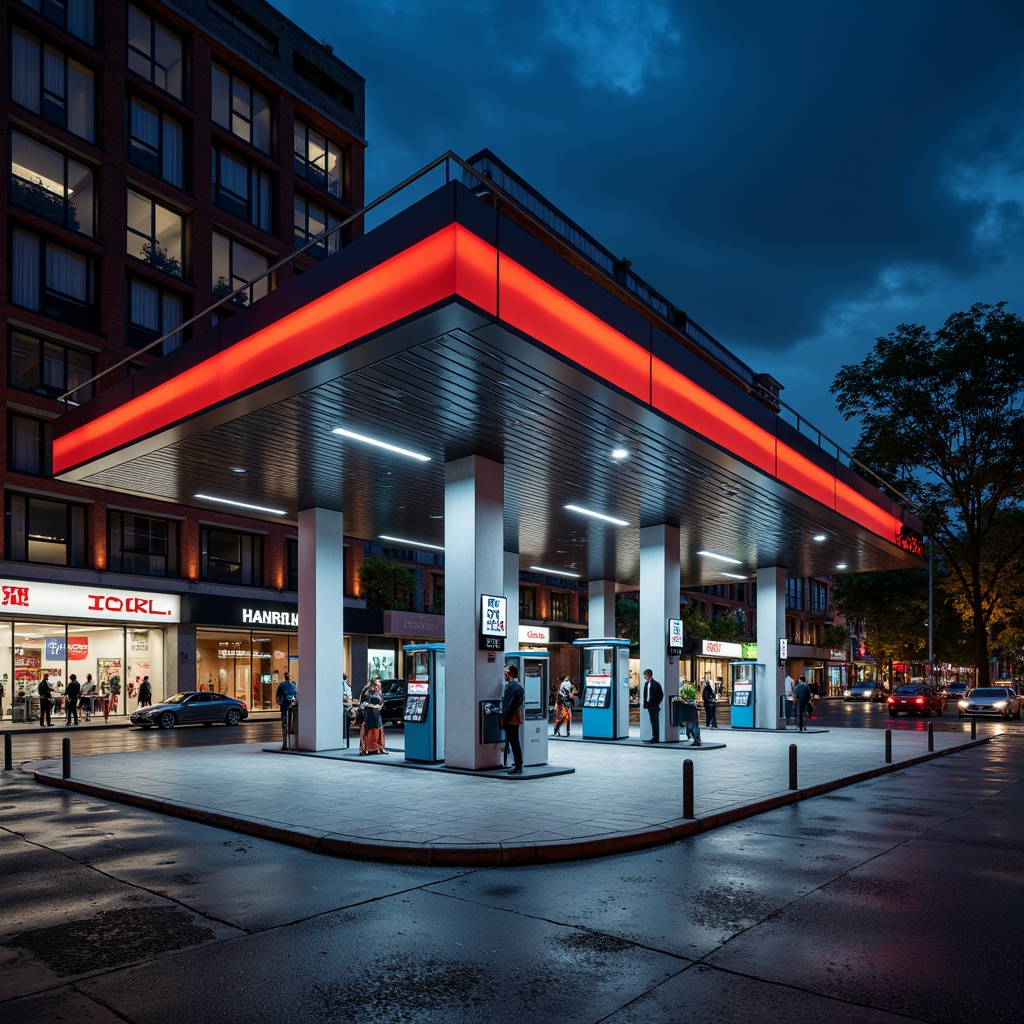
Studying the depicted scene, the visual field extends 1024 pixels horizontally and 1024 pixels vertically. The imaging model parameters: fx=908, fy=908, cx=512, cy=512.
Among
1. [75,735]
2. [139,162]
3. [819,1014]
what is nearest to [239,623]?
[75,735]

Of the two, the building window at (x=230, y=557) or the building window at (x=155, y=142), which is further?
the building window at (x=230, y=557)

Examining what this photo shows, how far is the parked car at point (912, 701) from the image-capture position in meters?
42.1

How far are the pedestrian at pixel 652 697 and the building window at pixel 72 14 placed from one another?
31531 millimetres

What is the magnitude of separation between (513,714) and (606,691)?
9679 millimetres

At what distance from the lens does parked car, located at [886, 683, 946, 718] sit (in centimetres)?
4212

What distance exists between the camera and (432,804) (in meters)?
11.9

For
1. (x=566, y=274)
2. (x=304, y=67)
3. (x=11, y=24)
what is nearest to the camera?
(x=566, y=274)

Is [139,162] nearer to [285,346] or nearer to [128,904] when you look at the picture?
[285,346]

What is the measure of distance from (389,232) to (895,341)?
32.2 m

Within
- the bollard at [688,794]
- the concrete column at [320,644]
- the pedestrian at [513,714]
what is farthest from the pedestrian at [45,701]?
the bollard at [688,794]

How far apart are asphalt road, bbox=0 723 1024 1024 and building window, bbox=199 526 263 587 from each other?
29044mm

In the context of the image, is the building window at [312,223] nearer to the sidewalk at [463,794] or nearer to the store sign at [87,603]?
the store sign at [87,603]

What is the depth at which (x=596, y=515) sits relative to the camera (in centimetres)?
2245

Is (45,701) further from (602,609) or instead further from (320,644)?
(602,609)
